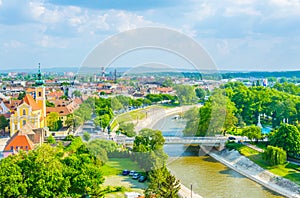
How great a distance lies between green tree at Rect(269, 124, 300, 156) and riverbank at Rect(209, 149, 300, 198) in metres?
1.34

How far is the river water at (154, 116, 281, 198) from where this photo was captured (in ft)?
37.3

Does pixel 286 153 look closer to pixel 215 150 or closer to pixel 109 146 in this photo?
pixel 215 150

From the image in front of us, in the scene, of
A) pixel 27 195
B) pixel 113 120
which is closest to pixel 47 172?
pixel 27 195

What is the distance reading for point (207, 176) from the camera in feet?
42.3

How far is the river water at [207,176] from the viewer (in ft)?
37.3

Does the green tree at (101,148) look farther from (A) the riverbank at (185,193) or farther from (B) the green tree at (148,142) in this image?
(A) the riverbank at (185,193)

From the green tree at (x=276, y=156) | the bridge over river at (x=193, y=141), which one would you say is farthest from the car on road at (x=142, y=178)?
the green tree at (x=276, y=156)

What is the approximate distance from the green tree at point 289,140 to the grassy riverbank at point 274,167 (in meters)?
0.67

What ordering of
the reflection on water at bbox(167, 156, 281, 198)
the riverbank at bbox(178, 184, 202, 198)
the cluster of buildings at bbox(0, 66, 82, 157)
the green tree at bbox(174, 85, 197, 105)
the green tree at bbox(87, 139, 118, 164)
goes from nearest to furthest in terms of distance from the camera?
1. the riverbank at bbox(178, 184, 202, 198)
2. the reflection on water at bbox(167, 156, 281, 198)
3. the green tree at bbox(87, 139, 118, 164)
4. the cluster of buildings at bbox(0, 66, 82, 157)
5. the green tree at bbox(174, 85, 197, 105)

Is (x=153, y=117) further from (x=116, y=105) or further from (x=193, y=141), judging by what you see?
(x=193, y=141)

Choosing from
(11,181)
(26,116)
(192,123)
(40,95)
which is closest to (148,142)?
(192,123)

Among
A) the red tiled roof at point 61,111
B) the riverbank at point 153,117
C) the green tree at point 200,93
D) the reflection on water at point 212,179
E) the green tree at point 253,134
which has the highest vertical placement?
the green tree at point 200,93

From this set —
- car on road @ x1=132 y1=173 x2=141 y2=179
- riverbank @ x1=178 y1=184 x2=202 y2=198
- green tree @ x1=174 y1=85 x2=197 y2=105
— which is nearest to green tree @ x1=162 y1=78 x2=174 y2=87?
green tree @ x1=174 y1=85 x2=197 y2=105

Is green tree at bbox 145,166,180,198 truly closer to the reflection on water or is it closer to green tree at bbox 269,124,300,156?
the reflection on water
